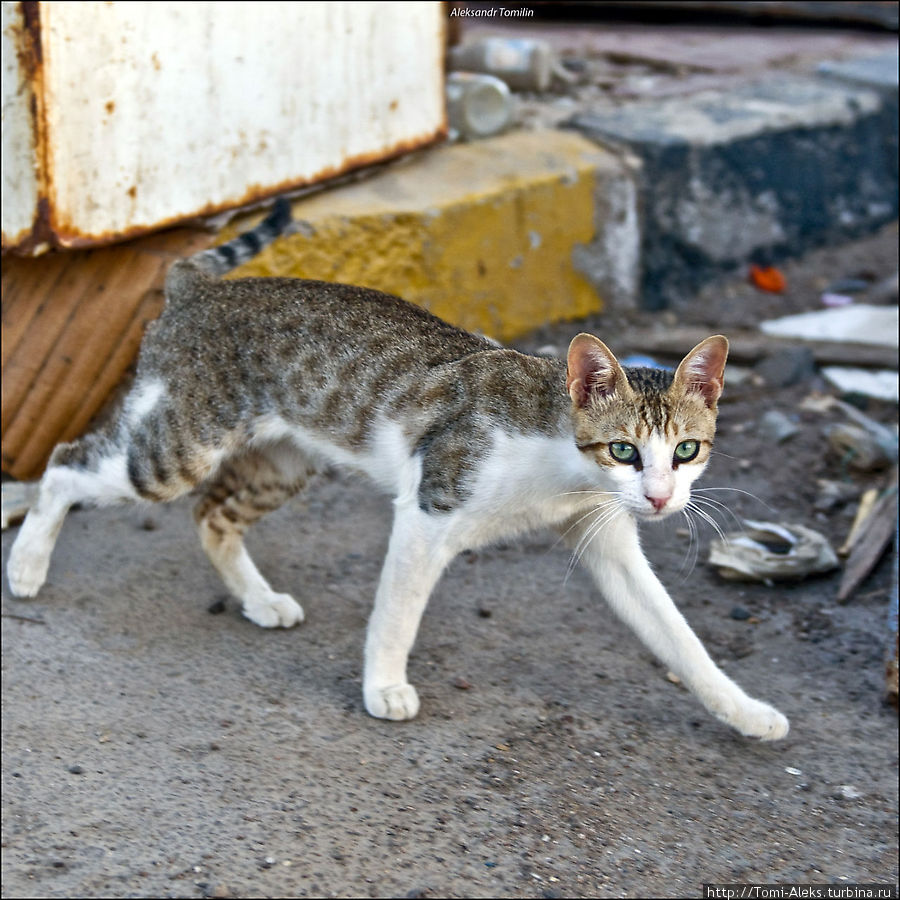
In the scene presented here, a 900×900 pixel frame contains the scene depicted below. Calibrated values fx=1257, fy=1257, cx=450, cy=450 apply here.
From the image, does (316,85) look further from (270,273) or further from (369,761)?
(369,761)

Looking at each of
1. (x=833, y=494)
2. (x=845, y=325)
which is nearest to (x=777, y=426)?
(x=833, y=494)

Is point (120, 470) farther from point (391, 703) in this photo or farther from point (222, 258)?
point (391, 703)

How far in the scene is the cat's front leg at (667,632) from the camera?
3355 mm

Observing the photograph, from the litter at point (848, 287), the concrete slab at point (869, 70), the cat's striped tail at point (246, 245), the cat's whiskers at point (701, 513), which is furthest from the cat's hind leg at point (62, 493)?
the concrete slab at point (869, 70)

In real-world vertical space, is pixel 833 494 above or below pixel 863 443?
below

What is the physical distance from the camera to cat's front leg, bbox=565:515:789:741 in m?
3.36

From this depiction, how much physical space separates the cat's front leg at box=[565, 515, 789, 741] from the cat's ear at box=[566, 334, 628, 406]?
45 cm

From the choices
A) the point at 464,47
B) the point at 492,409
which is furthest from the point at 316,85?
the point at 492,409

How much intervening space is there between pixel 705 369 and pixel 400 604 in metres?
1.01

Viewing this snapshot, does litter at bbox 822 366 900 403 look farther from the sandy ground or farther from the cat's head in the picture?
the cat's head

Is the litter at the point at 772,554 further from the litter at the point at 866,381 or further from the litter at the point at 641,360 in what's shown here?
the litter at the point at 866,381

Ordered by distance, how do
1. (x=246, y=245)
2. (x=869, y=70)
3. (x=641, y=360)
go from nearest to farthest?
(x=246, y=245) < (x=641, y=360) < (x=869, y=70)

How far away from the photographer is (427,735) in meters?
3.39

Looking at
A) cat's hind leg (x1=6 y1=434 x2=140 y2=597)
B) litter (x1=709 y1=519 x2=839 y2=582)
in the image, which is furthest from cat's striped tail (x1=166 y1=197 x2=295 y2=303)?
litter (x1=709 y1=519 x2=839 y2=582)
